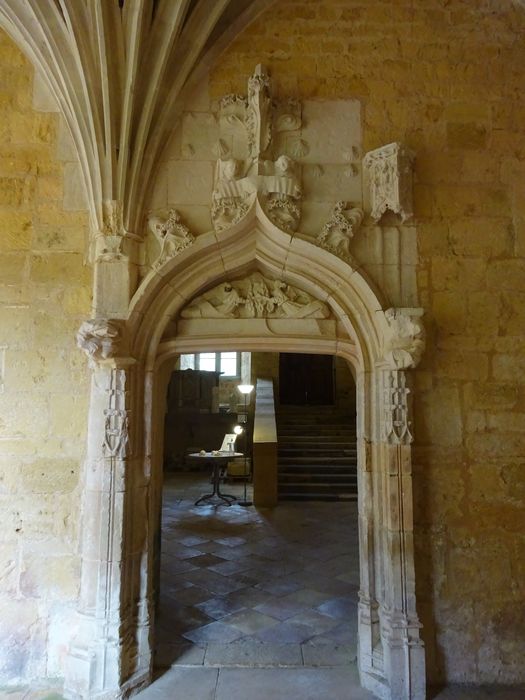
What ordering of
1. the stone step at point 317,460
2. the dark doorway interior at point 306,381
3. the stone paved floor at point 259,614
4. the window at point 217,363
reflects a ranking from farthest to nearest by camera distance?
the window at point 217,363, the dark doorway interior at point 306,381, the stone step at point 317,460, the stone paved floor at point 259,614

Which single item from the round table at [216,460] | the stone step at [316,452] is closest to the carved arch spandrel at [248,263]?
the round table at [216,460]

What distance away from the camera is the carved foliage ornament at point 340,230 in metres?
3.09

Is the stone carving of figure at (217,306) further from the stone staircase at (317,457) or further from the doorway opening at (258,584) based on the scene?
the stone staircase at (317,457)

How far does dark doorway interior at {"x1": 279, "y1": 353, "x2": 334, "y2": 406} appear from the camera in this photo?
12719 mm

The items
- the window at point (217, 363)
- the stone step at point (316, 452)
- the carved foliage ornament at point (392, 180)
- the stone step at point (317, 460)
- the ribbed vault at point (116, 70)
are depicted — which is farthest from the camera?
the window at point (217, 363)

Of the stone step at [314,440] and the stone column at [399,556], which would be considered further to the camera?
the stone step at [314,440]

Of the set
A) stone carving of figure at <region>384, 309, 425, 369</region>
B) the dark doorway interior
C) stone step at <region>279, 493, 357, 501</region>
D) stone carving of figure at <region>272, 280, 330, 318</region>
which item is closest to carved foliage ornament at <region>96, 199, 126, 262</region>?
stone carving of figure at <region>272, 280, 330, 318</region>

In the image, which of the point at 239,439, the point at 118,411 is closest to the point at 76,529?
the point at 118,411

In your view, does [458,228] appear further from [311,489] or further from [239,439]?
[239,439]

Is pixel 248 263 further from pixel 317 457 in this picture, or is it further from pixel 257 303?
pixel 317 457

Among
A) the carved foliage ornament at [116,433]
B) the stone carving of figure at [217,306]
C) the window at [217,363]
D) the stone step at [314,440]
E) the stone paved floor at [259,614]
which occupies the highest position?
the window at [217,363]

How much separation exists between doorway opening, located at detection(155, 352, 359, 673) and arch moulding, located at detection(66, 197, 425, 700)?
454 millimetres

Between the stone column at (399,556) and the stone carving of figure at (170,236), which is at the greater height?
the stone carving of figure at (170,236)

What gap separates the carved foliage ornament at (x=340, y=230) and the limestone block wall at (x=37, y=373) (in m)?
1.54
